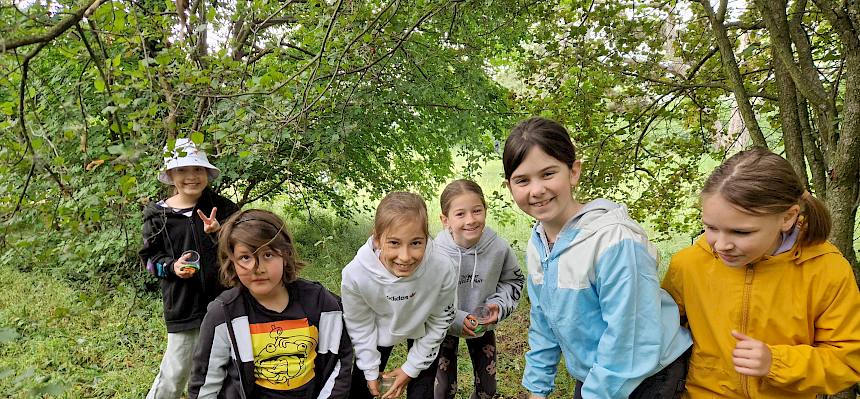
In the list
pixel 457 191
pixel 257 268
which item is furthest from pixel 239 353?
pixel 457 191

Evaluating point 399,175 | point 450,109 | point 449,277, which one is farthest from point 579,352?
point 399,175

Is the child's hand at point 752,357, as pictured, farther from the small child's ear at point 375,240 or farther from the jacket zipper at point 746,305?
the small child's ear at point 375,240

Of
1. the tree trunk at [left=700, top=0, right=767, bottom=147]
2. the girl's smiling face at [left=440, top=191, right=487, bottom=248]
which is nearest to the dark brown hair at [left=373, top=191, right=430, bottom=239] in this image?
the girl's smiling face at [left=440, top=191, right=487, bottom=248]

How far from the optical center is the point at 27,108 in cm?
195

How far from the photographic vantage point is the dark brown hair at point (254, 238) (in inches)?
87.0

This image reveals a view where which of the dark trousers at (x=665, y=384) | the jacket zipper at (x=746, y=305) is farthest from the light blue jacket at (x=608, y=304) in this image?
the jacket zipper at (x=746, y=305)

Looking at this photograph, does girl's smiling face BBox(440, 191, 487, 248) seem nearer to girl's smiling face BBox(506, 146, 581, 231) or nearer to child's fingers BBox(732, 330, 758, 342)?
girl's smiling face BBox(506, 146, 581, 231)

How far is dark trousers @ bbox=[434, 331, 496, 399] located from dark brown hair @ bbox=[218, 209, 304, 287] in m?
0.95

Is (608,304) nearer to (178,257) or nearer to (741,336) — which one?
(741,336)

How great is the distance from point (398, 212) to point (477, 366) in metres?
1.13

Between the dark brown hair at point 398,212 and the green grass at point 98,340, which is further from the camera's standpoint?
the green grass at point 98,340

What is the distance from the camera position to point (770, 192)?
1445mm

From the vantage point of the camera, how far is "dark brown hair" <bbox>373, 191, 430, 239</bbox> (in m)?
2.19

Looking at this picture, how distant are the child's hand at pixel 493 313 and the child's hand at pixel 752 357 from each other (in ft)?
4.26
